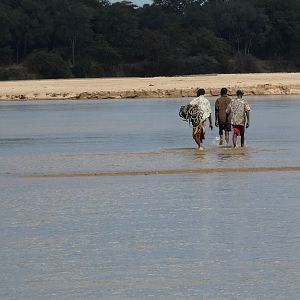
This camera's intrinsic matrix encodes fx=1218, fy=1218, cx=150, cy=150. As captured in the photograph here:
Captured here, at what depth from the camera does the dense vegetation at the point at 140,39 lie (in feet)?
298

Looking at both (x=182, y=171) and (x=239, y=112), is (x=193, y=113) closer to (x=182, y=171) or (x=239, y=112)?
(x=239, y=112)

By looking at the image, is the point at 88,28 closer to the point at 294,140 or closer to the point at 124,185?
the point at 294,140

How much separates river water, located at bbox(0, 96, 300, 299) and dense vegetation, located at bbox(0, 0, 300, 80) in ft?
204

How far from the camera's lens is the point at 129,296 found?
9.53 meters

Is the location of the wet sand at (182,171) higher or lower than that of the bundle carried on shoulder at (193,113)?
lower

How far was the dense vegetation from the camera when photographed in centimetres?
9088

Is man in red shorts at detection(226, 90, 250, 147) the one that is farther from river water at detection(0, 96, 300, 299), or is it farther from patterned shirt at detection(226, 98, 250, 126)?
river water at detection(0, 96, 300, 299)

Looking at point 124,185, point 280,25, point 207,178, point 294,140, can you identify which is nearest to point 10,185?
point 124,185

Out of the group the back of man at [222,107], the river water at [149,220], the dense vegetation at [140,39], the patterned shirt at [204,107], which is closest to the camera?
the river water at [149,220]

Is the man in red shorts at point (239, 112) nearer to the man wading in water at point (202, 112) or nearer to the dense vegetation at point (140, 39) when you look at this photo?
the man wading in water at point (202, 112)

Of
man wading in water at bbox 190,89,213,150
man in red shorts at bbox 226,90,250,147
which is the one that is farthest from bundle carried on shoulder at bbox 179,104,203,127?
man in red shorts at bbox 226,90,250,147

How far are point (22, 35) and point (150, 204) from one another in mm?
80527

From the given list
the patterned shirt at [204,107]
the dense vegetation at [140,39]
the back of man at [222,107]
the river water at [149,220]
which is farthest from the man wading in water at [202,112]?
the dense vegetation at [140,39]

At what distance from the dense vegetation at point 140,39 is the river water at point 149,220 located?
62080 mm
